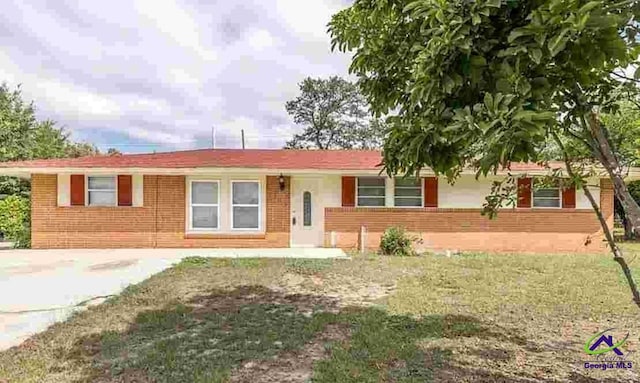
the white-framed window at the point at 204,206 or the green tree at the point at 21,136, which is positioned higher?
the green tree at the point at 21,136

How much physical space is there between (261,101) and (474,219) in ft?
110

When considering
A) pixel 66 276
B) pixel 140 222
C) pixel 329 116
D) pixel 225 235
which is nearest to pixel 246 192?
pixel 225 235

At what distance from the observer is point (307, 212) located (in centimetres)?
1373

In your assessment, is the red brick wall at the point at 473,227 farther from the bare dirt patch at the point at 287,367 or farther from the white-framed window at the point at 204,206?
the bare dirt patch at the point at 287,367

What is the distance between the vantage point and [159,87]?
108 feet

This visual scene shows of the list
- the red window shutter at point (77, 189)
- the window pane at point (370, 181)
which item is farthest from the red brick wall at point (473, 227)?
the red window shutter at point (77, 189)

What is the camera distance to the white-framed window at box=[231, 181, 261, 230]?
13555mm

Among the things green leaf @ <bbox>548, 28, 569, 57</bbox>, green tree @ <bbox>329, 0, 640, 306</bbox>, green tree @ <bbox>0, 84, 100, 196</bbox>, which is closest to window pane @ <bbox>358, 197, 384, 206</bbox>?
green tree @ <bbox>329, 0, 640, 306</bbox>

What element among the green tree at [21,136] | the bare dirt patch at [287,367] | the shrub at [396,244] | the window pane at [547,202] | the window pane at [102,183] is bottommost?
the bare dirt patch at [287,367]

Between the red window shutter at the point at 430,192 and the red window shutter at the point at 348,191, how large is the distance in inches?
90.3

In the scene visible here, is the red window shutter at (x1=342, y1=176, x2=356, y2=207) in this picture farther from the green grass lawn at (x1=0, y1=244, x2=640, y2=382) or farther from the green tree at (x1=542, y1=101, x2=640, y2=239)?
the green tree at (x1=542, y1=101, x2=640, y2=239)

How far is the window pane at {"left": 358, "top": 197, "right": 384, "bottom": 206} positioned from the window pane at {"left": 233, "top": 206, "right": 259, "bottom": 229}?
3.36 m

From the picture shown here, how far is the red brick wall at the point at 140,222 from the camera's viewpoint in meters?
13.2

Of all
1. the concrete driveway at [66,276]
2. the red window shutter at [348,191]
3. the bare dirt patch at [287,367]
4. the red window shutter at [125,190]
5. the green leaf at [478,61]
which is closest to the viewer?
the green leaf at [478,61]
